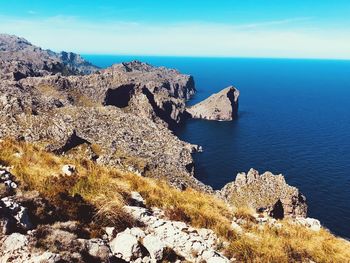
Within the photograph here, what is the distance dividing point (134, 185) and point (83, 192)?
4.76 metres

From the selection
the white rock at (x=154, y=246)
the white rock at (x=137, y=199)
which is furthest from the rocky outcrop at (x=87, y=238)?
the white rock at (x=137, y=199)

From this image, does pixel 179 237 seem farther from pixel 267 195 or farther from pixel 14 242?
pixel 267 195

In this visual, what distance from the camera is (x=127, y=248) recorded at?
1564 centimetres

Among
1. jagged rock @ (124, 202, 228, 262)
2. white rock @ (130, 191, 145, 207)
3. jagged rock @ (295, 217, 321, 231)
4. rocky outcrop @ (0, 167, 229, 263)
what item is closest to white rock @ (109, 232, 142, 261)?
rocky outcrop @ (0, 167, 229, 263)

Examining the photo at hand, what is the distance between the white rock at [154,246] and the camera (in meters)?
15.8

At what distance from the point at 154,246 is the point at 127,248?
108cm

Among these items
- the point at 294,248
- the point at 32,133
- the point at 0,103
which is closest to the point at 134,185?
the point at 294,248

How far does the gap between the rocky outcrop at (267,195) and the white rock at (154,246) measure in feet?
281

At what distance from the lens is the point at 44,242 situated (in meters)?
14.1

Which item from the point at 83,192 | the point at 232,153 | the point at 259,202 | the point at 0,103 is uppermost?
the point at 83,192

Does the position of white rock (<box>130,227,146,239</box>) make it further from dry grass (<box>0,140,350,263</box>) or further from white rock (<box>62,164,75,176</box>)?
white rock (<box>62,164,75,176</box>)

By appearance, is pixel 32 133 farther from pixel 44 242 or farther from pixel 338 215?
A: pixel 44 242

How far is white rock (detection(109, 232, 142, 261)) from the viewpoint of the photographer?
611 inches

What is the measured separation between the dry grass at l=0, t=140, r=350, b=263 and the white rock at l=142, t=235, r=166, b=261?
1903 mm
